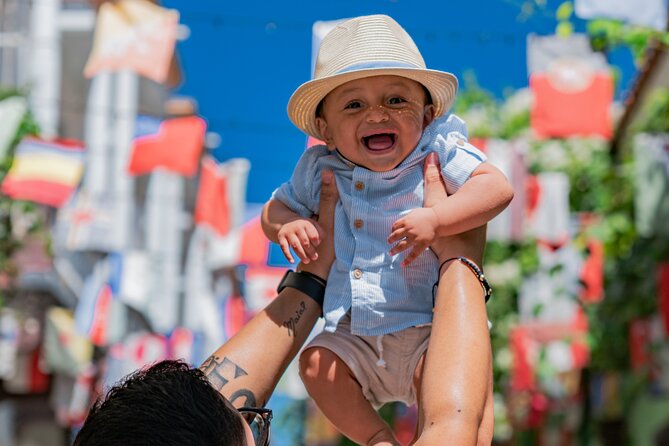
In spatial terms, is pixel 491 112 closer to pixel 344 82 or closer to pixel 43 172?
pixel 43 172

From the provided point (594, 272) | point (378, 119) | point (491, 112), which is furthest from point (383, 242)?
point (491, 112)

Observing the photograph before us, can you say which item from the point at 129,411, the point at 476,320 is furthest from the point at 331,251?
the point at 129,411

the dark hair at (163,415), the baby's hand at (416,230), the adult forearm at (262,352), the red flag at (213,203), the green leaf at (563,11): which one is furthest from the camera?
the red flag at (213,203)

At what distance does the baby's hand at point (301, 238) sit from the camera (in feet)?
7.52

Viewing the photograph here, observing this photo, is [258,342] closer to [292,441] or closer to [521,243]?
[521,243]

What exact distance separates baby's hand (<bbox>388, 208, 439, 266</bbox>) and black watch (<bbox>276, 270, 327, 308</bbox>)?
0.96 ft

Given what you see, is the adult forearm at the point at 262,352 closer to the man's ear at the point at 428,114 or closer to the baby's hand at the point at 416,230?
the baby's hand at the point at 416,230

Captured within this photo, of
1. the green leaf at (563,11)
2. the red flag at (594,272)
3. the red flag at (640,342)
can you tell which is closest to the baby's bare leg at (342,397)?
the green leaf at (563,11)

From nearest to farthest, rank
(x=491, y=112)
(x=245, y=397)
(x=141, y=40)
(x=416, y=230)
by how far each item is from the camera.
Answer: (x=416, y=230) → (x=245, y=397) → (x=141, y=40) → (x=491, y=112)

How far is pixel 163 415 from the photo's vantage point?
1.58 metres

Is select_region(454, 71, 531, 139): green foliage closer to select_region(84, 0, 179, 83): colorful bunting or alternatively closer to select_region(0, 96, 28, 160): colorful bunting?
select_region(84, 0, 179, 83): colorful bunting

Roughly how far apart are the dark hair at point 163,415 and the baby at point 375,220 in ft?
2.01

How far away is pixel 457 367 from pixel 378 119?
57cm

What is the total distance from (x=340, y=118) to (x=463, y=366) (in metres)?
0.64
